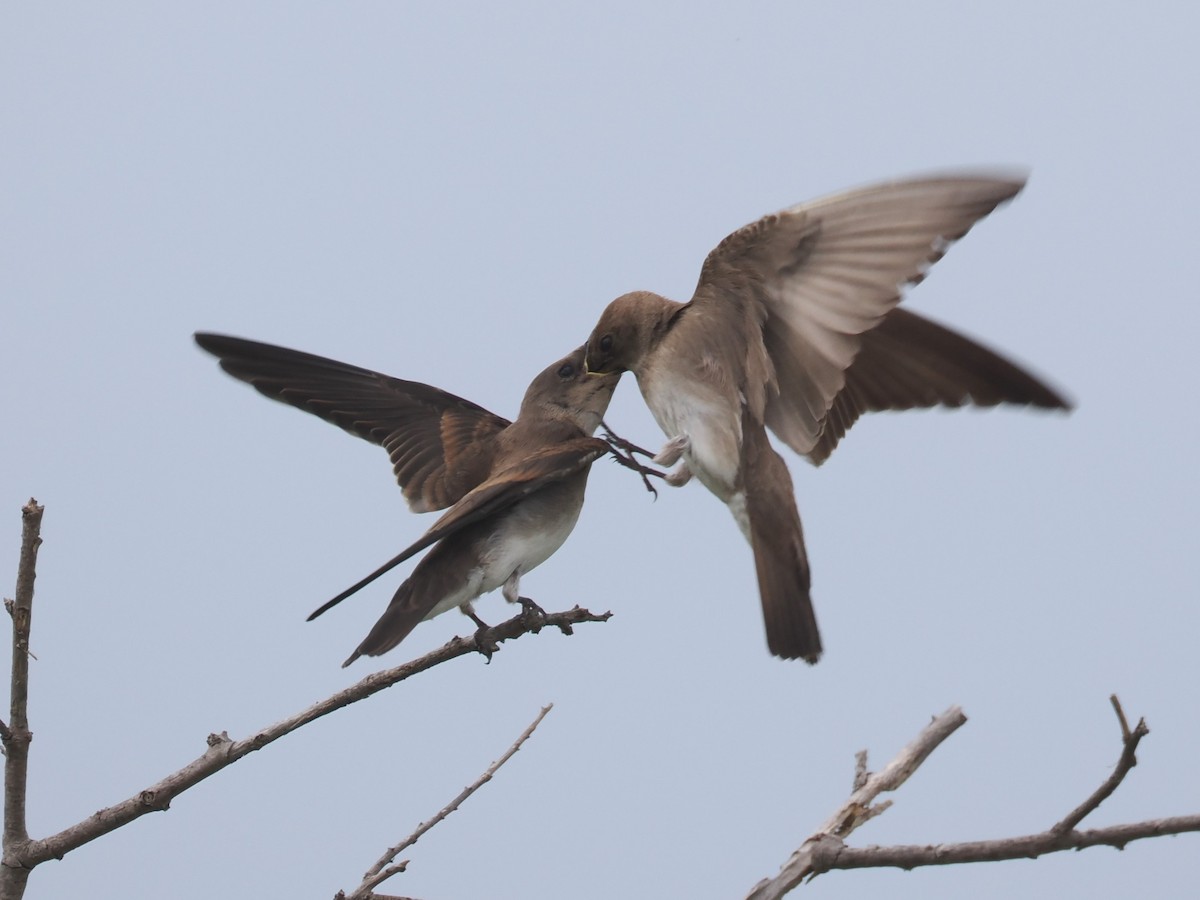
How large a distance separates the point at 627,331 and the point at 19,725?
1722mm

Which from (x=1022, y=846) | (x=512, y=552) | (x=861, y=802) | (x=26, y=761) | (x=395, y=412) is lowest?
(x=1022, y=846)

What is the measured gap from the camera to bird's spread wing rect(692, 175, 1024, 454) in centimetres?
270

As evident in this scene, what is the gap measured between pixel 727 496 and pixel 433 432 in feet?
3.36

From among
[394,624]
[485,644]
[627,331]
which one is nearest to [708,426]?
[627,331]

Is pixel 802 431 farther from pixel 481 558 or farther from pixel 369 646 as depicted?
pixel 369 646

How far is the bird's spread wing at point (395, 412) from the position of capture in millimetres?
3824

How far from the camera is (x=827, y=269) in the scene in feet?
9.55

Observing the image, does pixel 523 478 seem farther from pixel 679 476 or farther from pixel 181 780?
pixel 181 780

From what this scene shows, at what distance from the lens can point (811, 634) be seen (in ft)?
10.1

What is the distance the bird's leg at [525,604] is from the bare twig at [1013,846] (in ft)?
2.94

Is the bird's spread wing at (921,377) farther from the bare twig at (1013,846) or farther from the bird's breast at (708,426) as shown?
the bare twig at (1013,846)

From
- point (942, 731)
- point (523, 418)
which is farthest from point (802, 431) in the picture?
point (523, 418)

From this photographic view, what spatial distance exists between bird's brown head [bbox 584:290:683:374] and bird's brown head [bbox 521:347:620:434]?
205 millimetres

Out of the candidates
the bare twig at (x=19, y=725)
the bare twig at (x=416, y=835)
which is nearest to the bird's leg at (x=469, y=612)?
the bare twig at (x=416, y=835)
